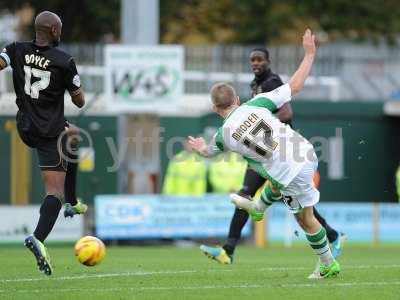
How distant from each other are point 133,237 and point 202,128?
441cm

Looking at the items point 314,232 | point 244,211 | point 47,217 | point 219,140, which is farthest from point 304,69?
point 244,211

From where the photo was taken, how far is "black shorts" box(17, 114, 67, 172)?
10812 millimetres

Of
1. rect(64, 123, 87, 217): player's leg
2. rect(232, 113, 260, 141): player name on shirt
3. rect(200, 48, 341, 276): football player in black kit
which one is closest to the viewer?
rect(232, 113, 260, 141): player name on shirt

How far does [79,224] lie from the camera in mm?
22484

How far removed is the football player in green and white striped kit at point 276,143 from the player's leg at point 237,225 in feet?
6.67

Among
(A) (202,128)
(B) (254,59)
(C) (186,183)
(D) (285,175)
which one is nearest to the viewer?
(D) (285,175)

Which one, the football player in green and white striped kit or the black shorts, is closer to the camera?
the football player in green and white striped kit

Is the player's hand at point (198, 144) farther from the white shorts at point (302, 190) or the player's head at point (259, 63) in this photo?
the player's head at point (259, 63)

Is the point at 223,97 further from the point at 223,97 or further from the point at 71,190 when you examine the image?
the point at 71,190

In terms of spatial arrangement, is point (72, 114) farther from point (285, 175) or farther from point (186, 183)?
point (285, 175)

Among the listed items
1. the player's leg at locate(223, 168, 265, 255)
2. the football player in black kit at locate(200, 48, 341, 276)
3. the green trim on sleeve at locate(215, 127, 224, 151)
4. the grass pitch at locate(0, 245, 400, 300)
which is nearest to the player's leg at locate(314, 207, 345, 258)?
the football player in black kit at locate(200, 48, 341, 276)

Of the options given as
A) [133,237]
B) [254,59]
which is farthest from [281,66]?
[254,59]

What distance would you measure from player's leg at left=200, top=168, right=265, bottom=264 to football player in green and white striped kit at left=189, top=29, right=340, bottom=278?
6.67 ft

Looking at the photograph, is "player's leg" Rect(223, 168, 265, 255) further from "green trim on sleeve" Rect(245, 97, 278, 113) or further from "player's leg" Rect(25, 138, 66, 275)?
"player's leg" Rect(25, 138, 66, 275)
